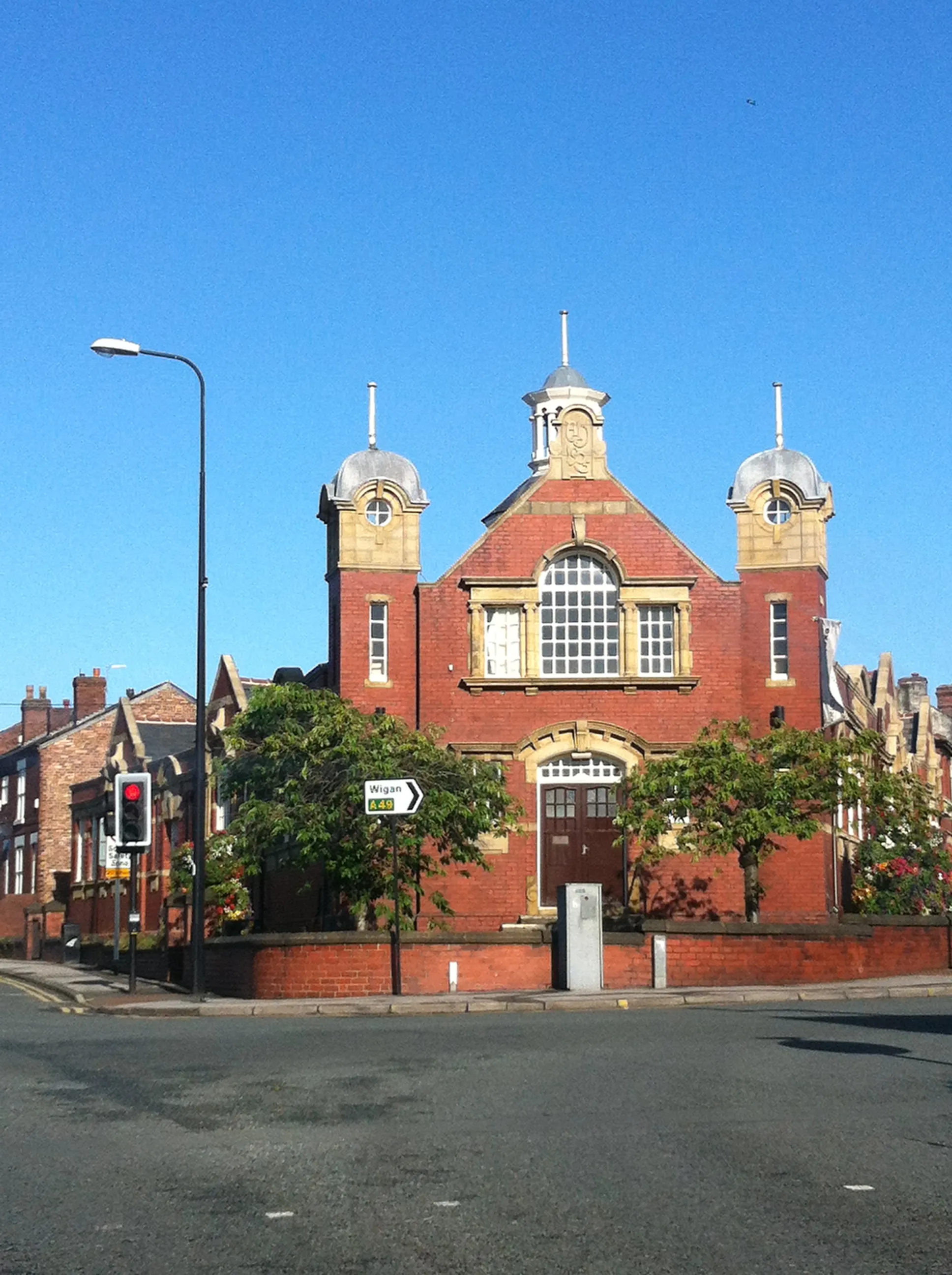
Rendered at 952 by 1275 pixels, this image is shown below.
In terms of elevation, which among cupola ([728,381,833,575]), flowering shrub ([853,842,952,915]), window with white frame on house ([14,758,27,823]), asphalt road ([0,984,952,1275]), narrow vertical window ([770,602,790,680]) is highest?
cupola ([728,381,833,575])

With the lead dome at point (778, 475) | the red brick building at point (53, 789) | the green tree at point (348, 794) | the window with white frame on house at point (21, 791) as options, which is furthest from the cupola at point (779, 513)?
the window with white frame on house at point (21, 791)

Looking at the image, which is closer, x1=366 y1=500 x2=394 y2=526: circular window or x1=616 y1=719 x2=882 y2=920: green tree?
x1=616 y1=719 x2=882 y2=920: green tree

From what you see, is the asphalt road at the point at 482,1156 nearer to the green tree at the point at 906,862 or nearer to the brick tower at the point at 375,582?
the green tree at the point at 906,862

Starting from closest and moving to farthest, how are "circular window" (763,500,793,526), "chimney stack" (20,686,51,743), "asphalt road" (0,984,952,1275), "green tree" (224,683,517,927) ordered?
1. "asphalt road" (0,984,952,1275)
2. "green tree" (224,683,517,927)
3. "circular window" (763,500,793,526)
4. "chimney stack" (20,686,51,743)

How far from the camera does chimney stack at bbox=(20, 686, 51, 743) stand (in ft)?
265

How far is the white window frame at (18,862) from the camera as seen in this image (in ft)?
227

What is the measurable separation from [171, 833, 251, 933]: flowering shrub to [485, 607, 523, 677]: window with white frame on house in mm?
6670

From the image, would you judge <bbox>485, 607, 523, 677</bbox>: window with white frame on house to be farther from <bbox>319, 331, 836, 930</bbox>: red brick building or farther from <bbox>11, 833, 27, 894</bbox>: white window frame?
<bbox>11, 833, 27, 894</bbox>: white window frame

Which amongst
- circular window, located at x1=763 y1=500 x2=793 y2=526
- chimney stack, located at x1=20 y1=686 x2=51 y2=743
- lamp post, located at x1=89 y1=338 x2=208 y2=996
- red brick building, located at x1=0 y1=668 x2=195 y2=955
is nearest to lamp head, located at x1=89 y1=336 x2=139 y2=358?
lamp post, located at x1=89 y1=338 x2=208 y2=996

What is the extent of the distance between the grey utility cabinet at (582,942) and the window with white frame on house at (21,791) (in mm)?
45696

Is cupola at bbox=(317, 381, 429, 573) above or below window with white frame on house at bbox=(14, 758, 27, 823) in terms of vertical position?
above

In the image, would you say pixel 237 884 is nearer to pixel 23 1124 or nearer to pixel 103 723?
pixel 23 1124

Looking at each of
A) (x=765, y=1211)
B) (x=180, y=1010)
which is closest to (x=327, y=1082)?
(x=765, y=1211)

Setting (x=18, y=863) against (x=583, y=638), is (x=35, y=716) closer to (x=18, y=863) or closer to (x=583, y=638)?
(x=18, y=863)
